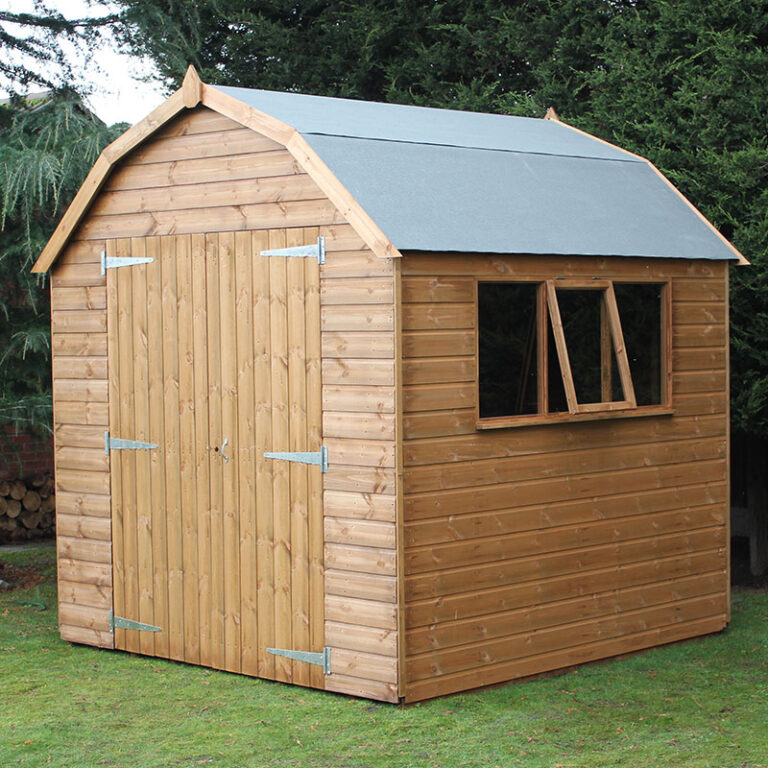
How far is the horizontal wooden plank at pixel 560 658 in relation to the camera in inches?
263

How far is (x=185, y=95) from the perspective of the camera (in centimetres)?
733

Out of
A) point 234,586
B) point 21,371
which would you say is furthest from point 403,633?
point 21,371

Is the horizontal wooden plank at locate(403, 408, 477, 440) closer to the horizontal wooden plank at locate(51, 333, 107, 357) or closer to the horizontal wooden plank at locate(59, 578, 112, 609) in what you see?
the horizontal wooden plank at locate(51, 333, 107, 357)

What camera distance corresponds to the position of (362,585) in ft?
21.8

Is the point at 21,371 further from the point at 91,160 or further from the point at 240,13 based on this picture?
the point at 240,13

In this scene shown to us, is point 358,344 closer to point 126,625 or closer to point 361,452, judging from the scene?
point 361,452

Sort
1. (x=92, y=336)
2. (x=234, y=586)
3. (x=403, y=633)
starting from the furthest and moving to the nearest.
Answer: (x=92, y=336), (x=234, y=586), (x=403, y=633)

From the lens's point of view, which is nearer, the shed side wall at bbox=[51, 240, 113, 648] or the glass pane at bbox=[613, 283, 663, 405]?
the glass pane at bbox=[613, 283, 663, 405]

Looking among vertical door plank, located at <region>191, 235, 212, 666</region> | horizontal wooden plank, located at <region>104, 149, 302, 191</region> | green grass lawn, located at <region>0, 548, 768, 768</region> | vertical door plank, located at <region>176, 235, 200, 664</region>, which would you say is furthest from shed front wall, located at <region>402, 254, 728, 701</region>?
vertical door plank, located at <region>176, 235, 200, 664</region>

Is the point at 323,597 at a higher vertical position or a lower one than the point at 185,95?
lower

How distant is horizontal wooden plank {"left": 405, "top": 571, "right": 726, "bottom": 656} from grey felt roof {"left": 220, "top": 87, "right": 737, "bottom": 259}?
1.93 metres

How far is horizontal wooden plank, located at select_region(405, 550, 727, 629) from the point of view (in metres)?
6.66

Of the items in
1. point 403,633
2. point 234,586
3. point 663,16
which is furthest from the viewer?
point 663,16

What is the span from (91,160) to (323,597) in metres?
4.45
